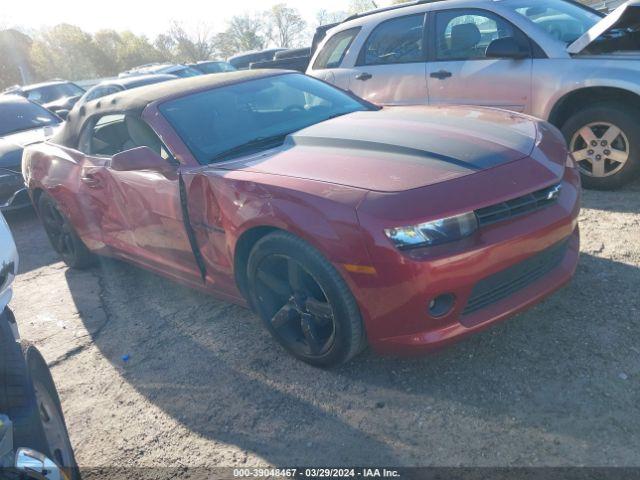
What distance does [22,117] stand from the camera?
8.01 metres

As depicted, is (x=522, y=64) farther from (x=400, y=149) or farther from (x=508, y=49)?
(x=400, y=149)

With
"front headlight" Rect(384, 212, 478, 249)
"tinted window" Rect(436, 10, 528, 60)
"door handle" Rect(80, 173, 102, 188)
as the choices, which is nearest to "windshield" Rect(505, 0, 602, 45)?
"tinted window" Rect(436, 10, 528, 60)

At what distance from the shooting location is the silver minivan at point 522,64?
14.1 feet

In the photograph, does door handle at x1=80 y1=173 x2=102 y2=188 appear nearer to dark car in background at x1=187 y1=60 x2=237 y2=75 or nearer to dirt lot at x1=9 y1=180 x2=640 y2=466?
dirt lot at x1=9 y1=180 x2=640 y2=466

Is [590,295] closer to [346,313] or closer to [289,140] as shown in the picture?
[346,313]

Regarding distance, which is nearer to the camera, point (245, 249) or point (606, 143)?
point (245, 249)

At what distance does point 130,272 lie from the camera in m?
4.79

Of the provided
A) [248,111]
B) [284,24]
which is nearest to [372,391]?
[248,111]

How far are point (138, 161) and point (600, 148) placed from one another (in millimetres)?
3585

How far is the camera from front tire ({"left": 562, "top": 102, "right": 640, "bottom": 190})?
13.9 ft

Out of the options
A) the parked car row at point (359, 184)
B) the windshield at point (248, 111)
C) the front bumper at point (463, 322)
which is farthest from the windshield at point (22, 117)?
the front bumper at point (463, 322)

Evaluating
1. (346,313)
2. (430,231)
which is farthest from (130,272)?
(430,231)

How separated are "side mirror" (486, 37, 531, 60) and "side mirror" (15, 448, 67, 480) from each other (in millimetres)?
4460

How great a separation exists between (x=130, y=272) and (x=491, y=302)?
3348 mm
